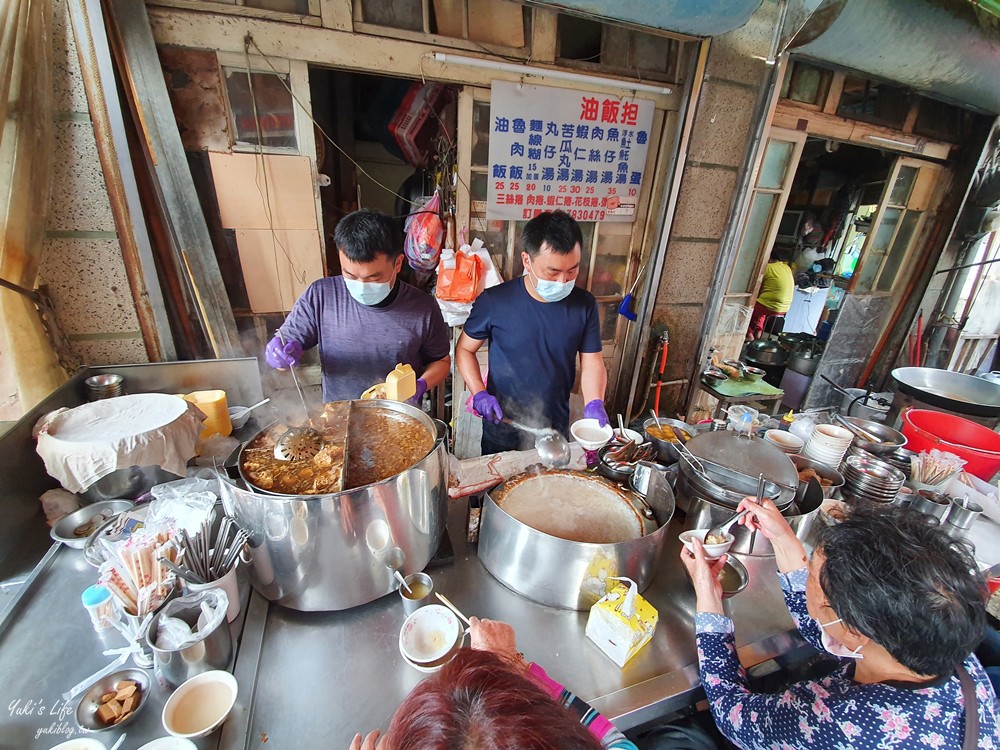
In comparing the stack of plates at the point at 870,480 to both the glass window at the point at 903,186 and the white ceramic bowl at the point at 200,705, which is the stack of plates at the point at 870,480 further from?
the glass window at the point at 903,186

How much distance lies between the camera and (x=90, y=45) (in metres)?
2.59

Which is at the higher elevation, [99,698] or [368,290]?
[368,290]

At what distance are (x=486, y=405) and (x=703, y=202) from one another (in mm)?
3352

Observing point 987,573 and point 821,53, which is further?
point 821,53

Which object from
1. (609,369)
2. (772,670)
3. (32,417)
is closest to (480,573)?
(772,670)

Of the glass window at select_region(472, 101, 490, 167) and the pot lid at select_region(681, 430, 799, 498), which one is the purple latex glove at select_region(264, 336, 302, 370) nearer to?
the pot lid at select_region(681, 430, 799, 498)

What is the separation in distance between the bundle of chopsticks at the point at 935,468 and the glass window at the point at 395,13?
14.5 ft

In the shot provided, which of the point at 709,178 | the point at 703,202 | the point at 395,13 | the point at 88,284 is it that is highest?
the point at 395,13

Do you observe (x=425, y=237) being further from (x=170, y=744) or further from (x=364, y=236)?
(x=170, y=744)

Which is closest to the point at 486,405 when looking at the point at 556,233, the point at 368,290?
the point at 368,290

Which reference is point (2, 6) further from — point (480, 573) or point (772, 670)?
point (772, 670)

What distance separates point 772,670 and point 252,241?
4.17 metres

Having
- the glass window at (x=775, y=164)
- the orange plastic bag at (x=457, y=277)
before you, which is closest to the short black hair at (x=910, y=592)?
the orange plastic bag at (x=457, y=277)

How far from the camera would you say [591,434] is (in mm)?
2316
